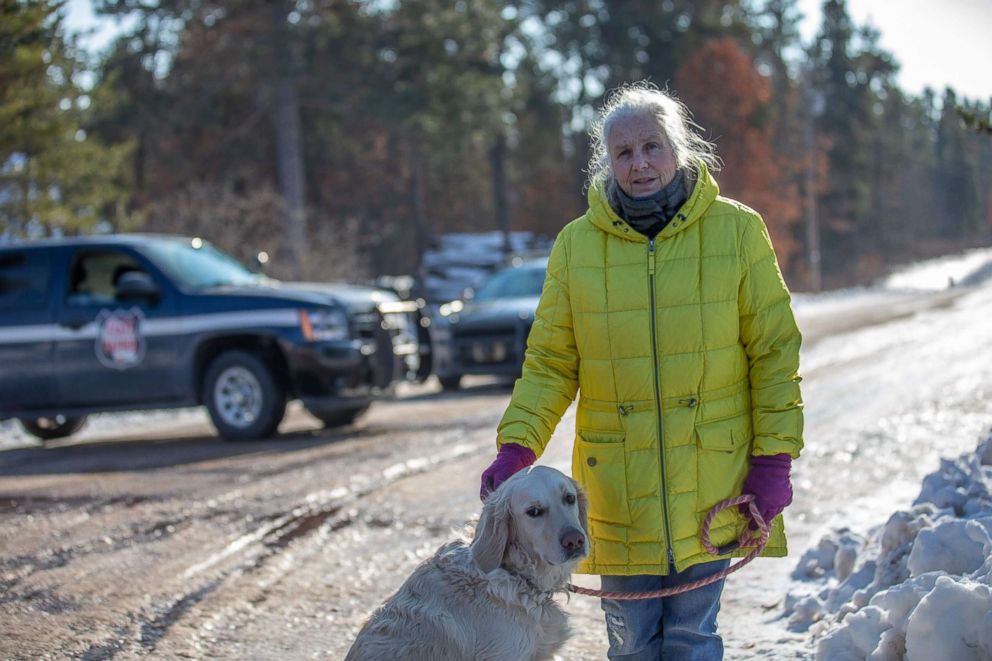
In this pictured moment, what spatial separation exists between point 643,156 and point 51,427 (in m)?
11.8

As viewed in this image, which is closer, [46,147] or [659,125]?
[659,125]

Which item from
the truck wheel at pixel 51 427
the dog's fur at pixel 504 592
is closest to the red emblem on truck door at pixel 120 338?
the truck wheel at pixel 51 427

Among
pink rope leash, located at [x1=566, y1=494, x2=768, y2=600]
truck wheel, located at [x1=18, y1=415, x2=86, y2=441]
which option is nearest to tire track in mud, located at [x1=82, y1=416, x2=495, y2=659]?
pink rope leash, located at [x1=566, y1=494, x2=768, y2=600]

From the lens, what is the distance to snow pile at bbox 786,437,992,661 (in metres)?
3.82

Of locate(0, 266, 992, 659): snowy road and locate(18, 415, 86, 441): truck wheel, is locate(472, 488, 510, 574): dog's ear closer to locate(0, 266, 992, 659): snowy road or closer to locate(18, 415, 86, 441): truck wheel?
locate(0, 266, 992, 659): snowy road

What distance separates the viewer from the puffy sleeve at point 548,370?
150 inches

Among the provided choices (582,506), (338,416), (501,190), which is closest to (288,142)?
(338,416)

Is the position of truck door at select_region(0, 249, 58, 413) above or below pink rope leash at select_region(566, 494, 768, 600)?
above

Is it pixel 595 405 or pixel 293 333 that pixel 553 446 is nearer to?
pixel 293 333

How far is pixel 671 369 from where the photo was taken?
3.59m

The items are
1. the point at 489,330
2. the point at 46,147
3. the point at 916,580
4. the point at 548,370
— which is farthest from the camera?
the point at 46,147

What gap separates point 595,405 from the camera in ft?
12.3

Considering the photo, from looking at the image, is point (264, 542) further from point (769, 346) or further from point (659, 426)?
point (769, 346)

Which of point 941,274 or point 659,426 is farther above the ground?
point 941,274
